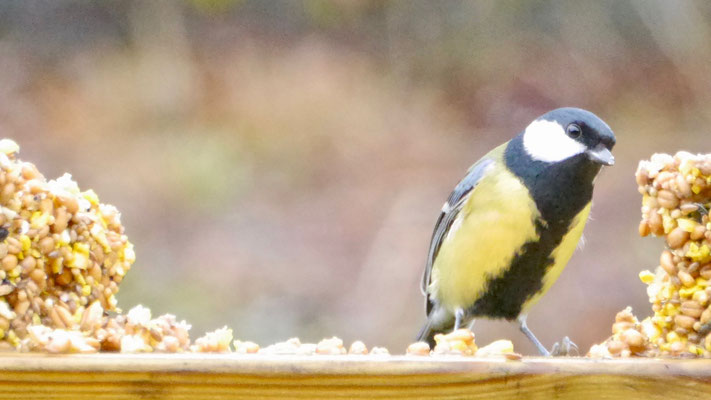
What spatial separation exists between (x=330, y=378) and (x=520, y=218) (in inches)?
32.9

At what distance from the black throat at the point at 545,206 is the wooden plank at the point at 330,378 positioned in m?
0.76

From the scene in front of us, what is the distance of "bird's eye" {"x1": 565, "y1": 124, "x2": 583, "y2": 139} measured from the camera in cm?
155

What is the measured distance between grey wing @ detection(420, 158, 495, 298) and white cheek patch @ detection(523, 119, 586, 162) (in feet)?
0.29

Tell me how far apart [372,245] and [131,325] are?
1.76 meters

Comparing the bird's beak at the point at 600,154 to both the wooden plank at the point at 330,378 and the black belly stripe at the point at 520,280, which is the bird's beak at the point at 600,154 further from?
the wooden plank at the point at 330,378

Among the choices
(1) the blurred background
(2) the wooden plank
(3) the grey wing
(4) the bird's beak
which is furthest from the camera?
(1) the blurred background

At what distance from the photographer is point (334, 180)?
110 inches

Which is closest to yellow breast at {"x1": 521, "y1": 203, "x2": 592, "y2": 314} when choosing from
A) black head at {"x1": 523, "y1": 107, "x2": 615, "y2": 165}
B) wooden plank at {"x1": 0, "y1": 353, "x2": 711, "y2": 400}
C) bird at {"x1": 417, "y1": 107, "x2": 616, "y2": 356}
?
bird at {"x1": 417, "y1": 107, "x2": 616, "y2": 356}

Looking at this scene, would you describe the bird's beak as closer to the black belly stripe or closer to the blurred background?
the black belly stripe

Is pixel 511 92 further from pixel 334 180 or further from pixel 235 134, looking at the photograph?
Result: pixel 235 134

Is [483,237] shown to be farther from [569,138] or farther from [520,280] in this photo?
[569,138]

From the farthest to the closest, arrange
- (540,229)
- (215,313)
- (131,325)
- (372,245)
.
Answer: (372,245) < (215,313) < (540,229) < (131,325)

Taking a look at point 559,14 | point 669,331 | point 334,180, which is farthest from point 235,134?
Result: point 669,331

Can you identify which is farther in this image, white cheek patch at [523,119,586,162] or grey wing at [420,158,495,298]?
grey wing at [420,158,495,298]
